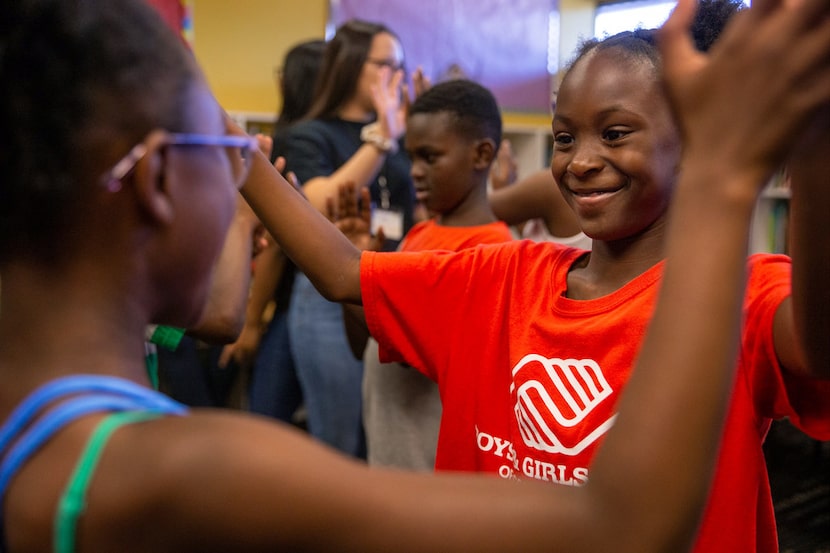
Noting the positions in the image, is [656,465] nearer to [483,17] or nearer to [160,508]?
[160,508]

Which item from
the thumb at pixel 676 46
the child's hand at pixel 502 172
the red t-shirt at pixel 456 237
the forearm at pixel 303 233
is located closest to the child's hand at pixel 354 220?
the red t-shirt at pixel 456 237

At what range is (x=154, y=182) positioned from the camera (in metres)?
0.63

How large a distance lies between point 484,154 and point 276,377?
1.02 m

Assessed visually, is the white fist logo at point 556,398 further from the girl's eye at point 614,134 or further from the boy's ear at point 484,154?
the boy's ear at point 484,154

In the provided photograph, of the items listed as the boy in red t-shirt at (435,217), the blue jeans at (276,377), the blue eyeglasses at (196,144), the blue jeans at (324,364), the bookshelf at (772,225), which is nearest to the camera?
the blue eyeglasses at (196,144)

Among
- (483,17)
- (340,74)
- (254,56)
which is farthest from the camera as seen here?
(483,17)

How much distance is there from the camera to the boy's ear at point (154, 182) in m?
0.62

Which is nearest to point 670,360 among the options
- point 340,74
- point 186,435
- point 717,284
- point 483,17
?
point 717,284

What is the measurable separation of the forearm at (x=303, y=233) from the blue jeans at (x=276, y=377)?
4.60ft

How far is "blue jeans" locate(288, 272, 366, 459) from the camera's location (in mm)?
2480

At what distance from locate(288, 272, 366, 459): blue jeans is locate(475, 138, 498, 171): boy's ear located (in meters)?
0.64

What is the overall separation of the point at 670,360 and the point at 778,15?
0.76 feet

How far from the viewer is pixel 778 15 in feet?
1.71

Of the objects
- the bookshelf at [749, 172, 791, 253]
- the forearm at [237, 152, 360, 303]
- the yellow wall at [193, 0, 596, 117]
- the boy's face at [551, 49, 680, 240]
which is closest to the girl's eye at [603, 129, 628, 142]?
the boy's face at [551, 49, 680, 240]
